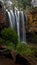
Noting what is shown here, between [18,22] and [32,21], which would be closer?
[18,22]

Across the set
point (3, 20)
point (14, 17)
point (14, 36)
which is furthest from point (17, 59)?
point (14, 17)

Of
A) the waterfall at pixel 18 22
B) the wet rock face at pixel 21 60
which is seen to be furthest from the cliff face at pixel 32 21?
the wet rock face at pixel 21 60

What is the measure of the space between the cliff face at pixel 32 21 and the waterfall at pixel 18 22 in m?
0.64

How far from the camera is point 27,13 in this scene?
21.0 metres

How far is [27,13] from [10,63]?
13.6 meters

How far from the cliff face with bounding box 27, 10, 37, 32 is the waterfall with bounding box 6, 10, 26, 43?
2.11 ft

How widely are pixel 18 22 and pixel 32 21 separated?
1.77m

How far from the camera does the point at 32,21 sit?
21.0 m

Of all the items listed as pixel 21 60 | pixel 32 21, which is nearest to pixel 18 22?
pixel 32 21

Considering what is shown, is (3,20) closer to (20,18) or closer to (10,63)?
(20,18)

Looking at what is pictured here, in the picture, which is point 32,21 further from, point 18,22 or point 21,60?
point 21,60

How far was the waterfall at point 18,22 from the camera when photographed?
19184 millimetres

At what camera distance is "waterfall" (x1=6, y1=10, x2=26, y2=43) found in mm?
19184

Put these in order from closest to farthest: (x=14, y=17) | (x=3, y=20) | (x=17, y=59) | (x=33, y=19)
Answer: (x=17, y=59) → (x=3, y=20) → (x=14, y=17) → (x=33, y=19)
